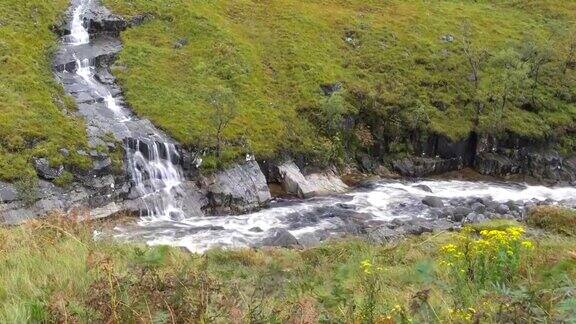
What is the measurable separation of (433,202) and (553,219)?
847cm

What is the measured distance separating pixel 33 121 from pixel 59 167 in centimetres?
395

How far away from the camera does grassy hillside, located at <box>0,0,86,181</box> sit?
85.1 ft

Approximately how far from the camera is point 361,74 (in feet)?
142

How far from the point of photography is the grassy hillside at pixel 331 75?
3534cm

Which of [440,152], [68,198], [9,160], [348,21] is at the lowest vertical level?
[440,152]

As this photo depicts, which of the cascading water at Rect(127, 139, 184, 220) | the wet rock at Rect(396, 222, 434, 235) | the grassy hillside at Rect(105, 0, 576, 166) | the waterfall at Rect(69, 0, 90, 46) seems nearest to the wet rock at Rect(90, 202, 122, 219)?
the cascading water at Rect(127, 139, 184, 220)

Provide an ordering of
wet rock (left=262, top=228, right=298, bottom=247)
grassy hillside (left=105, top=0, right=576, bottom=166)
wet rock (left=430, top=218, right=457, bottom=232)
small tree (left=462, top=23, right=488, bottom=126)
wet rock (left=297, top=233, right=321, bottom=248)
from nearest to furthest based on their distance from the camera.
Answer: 1. wet rock (left=262, top=228, right=298, bottom=247)
2. wet rock (left=297, top=233, right=321, bottom=248)
3. wet rock (left=430, top=218, right=457, bottom=232)
4. grassy hillside (left=105, top=0, right=576, bottom=166)
5. small tree (left=462, top=23, right=488, bottom=126)

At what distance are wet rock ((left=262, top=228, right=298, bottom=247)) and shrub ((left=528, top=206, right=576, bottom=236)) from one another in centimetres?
1011

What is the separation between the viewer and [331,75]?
42.1 meters

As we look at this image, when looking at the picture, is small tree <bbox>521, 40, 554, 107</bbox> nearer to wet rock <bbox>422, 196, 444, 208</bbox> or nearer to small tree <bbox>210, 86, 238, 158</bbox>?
wet rock <bbox>422, 196, 444, 208</bbox>

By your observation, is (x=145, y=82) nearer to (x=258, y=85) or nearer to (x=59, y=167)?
(x=258, y=85)

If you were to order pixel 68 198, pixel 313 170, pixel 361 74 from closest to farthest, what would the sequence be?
pixel 68 198, pixel 313 170, pixel 361 74

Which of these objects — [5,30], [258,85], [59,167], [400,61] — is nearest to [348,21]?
[400,61]

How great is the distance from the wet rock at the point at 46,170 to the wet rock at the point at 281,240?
407 inches
